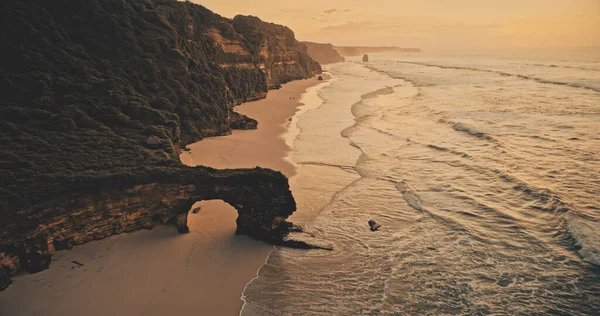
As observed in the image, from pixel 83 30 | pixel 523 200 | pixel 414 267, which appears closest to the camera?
pixel 414 267

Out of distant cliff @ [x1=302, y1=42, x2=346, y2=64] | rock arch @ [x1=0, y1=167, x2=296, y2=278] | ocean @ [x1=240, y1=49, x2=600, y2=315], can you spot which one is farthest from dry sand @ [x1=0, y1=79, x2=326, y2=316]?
distant cliff @ [x1=302, y1=42, x2=346, y2=64]

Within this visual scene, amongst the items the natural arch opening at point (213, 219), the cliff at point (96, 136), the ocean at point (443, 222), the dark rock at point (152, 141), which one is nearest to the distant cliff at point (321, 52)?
the ocean at point (443, 222)

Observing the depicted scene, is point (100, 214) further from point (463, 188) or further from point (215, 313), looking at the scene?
point (463, 188)

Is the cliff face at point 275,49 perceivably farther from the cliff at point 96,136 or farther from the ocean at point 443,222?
the cliff at point 96,136

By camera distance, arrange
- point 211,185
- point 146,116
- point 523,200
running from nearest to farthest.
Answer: point 211,185 → point 523,200 → point 146,116

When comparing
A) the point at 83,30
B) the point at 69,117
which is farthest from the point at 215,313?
the point at 83,30
